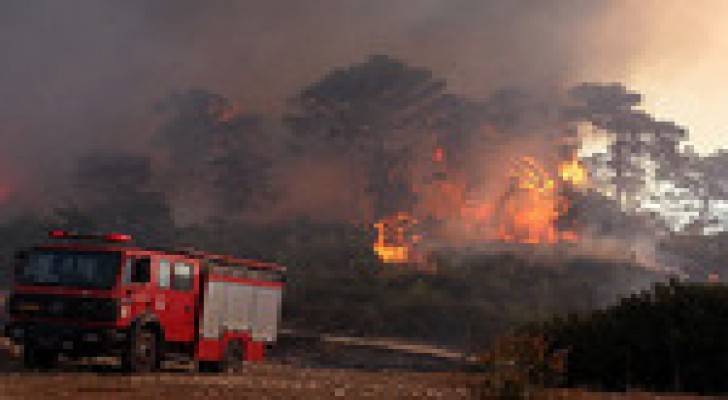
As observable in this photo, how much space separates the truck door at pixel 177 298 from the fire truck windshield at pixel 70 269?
64.9 inches

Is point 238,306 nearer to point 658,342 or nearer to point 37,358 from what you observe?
point 37,358

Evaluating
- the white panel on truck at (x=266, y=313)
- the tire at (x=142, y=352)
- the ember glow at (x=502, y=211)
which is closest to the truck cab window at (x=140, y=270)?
the tire at (x=142, y=352)

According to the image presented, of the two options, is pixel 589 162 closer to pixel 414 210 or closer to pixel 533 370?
pixel 414 210

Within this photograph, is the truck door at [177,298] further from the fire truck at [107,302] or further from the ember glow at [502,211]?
the ember glow at [502,211]

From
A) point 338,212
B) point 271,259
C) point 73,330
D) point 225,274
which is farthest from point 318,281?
point 73,330

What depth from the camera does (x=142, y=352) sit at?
90.1 feet

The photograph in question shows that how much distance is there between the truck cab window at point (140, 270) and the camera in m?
27.3

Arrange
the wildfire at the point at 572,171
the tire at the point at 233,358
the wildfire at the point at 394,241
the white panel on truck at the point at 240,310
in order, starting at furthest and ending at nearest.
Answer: the wildfire at the point at 572,171 < the wildfire at the point at 394,241 < the tire at the point at 233,358 < the white panel on truck at the point at 240,310

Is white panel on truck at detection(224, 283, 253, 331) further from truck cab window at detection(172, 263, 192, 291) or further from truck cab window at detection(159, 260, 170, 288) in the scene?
truck cab window at detection(159, 260, 170, 288)

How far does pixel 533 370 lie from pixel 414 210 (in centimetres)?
7117

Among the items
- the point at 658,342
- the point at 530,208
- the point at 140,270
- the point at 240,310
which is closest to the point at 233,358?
the point at 240,310

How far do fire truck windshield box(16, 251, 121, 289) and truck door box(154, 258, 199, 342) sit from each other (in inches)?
64.9

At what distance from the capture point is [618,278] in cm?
7212

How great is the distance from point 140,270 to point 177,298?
198cm
